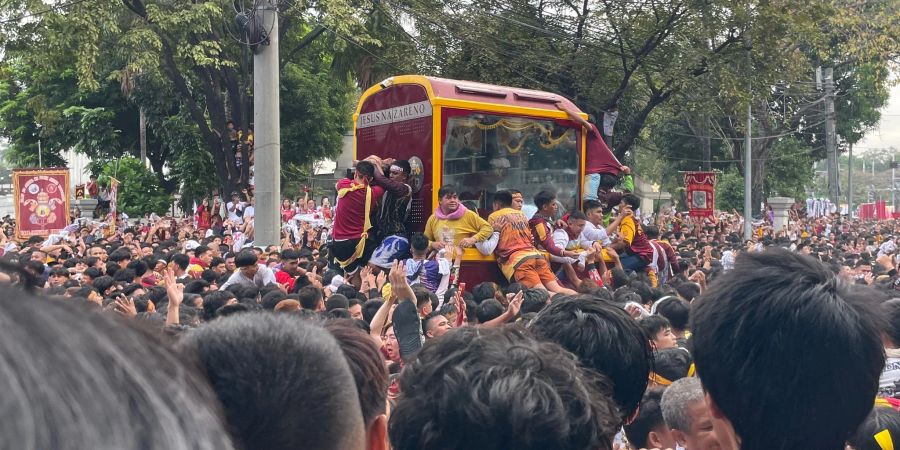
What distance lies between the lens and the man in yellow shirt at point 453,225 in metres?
9.40

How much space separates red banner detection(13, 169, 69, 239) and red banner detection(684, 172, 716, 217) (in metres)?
17.3

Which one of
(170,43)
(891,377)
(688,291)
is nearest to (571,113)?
(688,291)

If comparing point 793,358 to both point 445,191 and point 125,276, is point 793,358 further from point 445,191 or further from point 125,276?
point 125,276

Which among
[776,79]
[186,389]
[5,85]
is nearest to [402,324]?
[186,389]

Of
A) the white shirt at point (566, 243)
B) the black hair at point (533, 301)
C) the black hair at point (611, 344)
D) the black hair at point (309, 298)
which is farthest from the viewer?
the white shirt at point (566, 243)

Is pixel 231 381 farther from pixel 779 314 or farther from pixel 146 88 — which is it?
pixel 146 88

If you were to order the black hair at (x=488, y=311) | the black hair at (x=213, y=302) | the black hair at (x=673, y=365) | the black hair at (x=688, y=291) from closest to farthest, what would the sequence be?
the black hair at (x=673, y=365)
the black hair at (x=488, y=311)
the black hair at (x=213, y=302)
the black hair at (x=688, y=291)

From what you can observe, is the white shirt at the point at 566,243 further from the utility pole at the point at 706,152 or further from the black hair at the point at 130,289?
the utility pole at the point at 706,152

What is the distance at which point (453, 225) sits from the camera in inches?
372

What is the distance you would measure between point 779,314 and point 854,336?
0.18 metres

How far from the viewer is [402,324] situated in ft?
15.5

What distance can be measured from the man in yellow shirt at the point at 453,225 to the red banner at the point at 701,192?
18.0 meters

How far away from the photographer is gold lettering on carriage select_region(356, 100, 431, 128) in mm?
10102

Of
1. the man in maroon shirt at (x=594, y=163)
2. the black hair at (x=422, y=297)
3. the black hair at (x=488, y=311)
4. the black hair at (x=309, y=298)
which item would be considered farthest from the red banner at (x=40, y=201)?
the black hair at (x=488, y=311)
